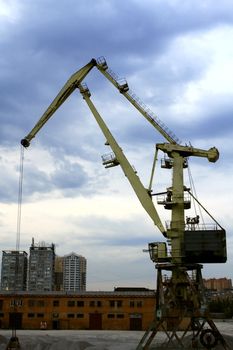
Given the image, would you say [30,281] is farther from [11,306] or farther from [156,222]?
[156,222]

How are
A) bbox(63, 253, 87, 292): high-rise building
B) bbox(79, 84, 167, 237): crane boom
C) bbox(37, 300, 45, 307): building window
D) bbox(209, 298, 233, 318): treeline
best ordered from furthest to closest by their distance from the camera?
bbox(63, 253, 87, 292): high-rise building, bbox(209, 298, 233, 318): treeline, bbox(37, 300, 45, 307): building window, bbox(79, 84, 167, 237): crane boom

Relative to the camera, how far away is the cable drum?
86.7ft

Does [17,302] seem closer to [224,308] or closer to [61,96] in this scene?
[61,96]

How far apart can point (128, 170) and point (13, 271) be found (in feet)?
279

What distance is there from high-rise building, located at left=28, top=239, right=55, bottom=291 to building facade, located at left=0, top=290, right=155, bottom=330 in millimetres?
45161

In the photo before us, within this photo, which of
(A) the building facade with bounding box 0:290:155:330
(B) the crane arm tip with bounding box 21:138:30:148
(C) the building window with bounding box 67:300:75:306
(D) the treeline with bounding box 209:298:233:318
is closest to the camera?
(B) the crane arm tip with bounding box 21:138:30:148

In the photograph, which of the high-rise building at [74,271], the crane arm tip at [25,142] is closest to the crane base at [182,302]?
the crane arm tip at [25,142]

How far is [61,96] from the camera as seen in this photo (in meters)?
33.5

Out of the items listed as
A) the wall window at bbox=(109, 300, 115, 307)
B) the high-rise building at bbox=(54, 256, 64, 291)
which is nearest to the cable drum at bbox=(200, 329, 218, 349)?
the wall window at bbox=(109, 300, 115, 307)

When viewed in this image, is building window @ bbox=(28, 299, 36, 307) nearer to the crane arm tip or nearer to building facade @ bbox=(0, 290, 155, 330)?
building facade @ bbox=(0, 290, 155, 330)

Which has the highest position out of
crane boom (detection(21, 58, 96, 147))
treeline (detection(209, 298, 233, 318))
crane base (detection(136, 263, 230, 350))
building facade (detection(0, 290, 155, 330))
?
crane boom (detection(21, 58, 96, 147))

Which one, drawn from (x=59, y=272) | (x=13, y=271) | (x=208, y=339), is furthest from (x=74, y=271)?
(x=208, y=339)

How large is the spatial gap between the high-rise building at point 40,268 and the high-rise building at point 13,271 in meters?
2.85

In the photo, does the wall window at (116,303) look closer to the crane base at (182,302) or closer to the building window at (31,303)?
the building window at (31,303)
